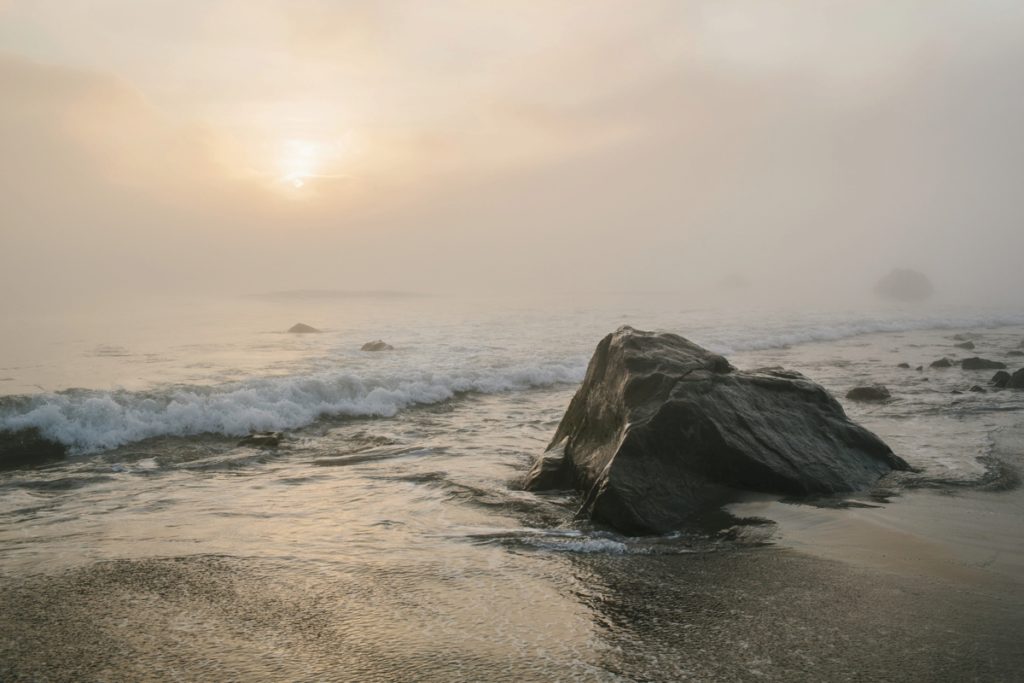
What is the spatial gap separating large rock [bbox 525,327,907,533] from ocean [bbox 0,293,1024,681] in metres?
0.28

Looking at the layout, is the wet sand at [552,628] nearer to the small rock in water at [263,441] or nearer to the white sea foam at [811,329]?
the small rock in water at [263,441]

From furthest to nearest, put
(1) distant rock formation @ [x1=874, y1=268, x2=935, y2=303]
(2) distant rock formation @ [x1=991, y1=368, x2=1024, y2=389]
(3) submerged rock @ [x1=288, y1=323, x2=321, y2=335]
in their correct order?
(1) distant rock formation @ [x1=874, y1=268, x2=935, y2=303]
(3) submerged rock @ [x1=288, y1=323, x2=321, y2=335]
(2) distant rock formation @ [x1=991, y1=368, x2=1024, y2=389]

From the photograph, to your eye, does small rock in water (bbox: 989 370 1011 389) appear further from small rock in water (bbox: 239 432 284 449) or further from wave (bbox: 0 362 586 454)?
small rock in water (bbox: 239 432 284 449)

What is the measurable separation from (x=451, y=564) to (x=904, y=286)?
113361 mm

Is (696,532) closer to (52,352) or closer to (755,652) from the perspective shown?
(755,652)

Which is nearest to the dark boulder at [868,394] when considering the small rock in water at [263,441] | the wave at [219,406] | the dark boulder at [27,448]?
the wave at [219,406]

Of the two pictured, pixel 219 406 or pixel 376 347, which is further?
pixel 376 347

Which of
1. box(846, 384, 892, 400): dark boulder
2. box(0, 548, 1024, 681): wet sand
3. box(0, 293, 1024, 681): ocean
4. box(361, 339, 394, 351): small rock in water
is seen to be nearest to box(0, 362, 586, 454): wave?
box(0, 293, 1024, 681): ocean

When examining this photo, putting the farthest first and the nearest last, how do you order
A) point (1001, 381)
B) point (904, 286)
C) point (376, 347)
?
point (904, 286) → point (376, 347) → point (1001, 381)

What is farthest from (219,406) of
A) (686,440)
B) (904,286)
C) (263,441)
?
(904,286)

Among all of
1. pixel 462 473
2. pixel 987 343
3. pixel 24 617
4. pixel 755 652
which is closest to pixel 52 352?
pixel 462 473

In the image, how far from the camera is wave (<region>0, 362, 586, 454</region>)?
430 inches

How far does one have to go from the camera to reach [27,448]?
1031 centimetres

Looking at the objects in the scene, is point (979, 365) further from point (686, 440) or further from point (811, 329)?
point (811, 329)
